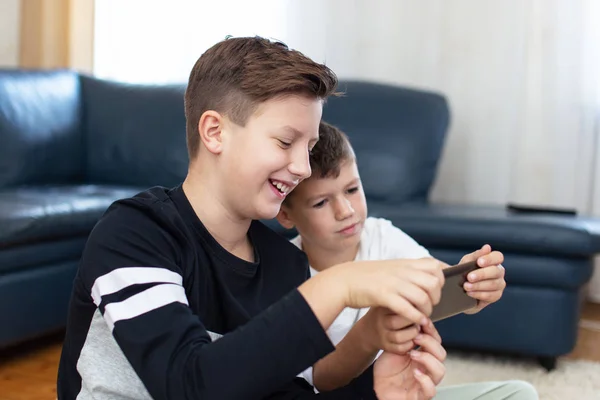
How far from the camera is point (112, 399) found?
1.03 m

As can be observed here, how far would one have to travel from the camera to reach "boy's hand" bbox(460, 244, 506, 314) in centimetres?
102

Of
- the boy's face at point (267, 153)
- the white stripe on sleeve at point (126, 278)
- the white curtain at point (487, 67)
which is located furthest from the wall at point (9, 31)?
the white stripe on sleeve at point (126, 278)

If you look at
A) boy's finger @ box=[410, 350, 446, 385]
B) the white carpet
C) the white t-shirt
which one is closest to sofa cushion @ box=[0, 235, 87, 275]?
the white t-shirt

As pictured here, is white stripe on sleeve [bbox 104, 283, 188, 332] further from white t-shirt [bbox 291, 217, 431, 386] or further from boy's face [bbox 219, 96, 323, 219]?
white t-shirt [bbox 291, 217, 431, 386]

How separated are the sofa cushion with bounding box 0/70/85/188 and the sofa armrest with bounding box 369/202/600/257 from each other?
4.29ft

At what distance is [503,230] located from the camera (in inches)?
92.4

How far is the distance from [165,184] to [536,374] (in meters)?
1.52

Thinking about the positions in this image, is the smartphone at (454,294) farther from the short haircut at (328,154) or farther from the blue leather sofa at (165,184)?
the blue leather sofa at (165,184)

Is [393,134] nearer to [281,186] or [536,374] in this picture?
[536,374]

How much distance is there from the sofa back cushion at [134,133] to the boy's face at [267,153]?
1974 millimetres

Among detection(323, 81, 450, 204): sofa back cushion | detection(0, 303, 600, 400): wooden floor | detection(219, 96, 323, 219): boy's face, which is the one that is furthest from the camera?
detection(323, 81, 450, 204): sofa back cushion

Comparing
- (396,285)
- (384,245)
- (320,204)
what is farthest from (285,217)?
(396,285)

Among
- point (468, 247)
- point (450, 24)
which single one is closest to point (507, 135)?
point (450, 24)

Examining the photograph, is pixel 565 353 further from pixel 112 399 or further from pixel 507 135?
pixel 112 399
